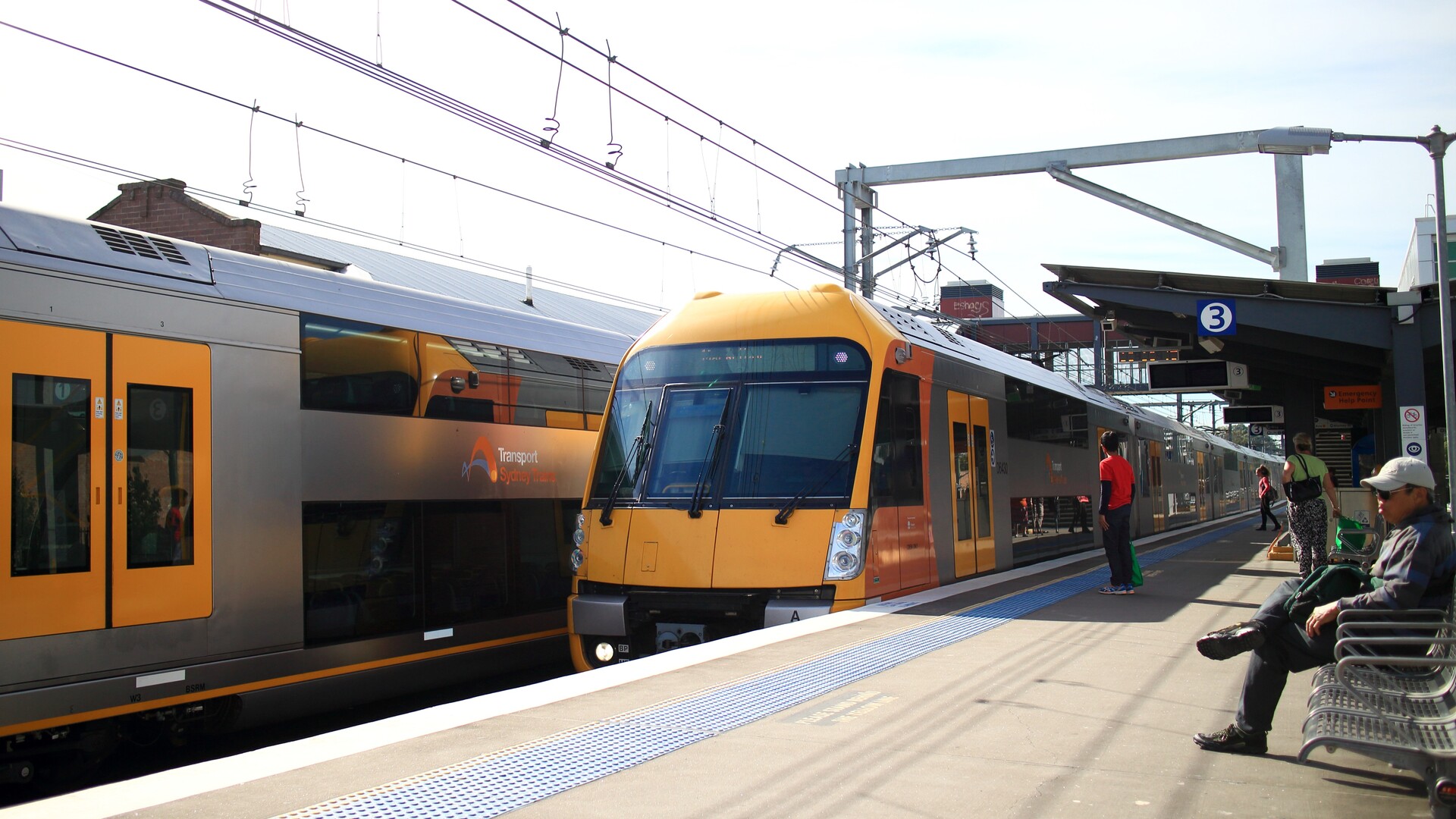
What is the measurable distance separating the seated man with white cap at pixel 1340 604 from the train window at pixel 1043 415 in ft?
29.7

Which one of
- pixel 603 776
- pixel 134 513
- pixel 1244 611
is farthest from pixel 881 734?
pixel 1244 611

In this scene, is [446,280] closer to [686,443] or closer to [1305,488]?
[686,443]

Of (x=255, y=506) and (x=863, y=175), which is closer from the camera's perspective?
(x=255, y=506)

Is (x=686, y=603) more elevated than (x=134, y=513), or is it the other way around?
(x=134, y=513)

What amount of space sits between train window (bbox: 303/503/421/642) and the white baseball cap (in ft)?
22.5

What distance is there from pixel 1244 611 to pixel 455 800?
7706 millimetres

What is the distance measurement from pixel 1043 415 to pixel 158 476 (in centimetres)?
1176

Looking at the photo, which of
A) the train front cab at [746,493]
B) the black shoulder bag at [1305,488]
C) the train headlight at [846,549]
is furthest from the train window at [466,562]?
the black shoulder bag at [1305,488]

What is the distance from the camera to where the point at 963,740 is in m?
5.16

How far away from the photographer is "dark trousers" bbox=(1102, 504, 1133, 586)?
431 inches

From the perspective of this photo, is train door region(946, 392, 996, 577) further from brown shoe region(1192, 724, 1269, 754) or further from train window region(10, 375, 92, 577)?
train window region(10, 375, 92, 577)

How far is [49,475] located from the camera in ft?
21.5

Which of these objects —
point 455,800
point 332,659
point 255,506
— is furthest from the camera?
point 332,659

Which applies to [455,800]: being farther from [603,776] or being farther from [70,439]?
[70,439]
